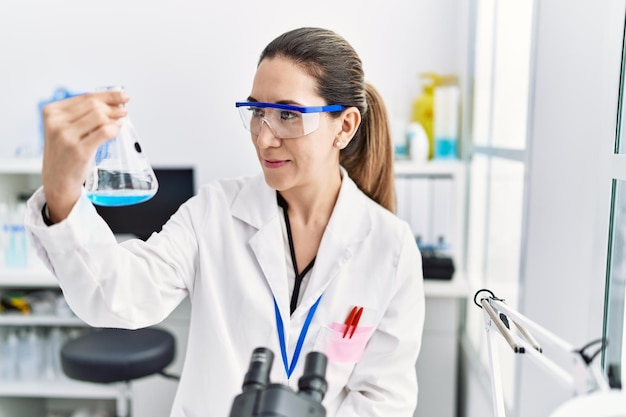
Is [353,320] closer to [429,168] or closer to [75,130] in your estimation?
[75,130]

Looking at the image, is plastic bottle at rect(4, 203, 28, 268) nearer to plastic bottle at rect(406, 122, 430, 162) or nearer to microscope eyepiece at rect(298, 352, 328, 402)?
plastic bottle at rect(406, 122, 430, 162)

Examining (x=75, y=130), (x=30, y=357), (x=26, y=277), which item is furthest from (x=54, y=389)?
(x=75, y=130)

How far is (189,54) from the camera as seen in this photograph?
105 inches

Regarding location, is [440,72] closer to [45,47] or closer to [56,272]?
[45,47]

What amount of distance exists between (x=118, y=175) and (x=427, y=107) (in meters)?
1.71

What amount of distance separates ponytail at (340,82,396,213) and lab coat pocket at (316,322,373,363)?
1.21 feet

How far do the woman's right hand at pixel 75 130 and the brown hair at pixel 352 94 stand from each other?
0.47 metres

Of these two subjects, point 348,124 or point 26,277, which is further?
point 26,277

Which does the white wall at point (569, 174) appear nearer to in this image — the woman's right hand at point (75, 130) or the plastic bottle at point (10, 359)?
the woman's right hand at point (75, 130)

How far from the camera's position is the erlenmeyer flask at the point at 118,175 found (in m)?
1.07

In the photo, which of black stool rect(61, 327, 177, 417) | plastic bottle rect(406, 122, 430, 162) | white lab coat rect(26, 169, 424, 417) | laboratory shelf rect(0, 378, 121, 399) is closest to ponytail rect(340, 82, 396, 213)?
white lab coat rect(26, 169, 424, 417)

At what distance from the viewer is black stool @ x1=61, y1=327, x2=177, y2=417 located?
2.01 meters

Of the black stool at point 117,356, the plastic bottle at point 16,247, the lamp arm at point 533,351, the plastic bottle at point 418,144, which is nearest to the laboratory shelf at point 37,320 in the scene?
the plastic bottle at point 16,247

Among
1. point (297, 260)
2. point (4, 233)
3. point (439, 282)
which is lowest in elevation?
point (439, 282)
